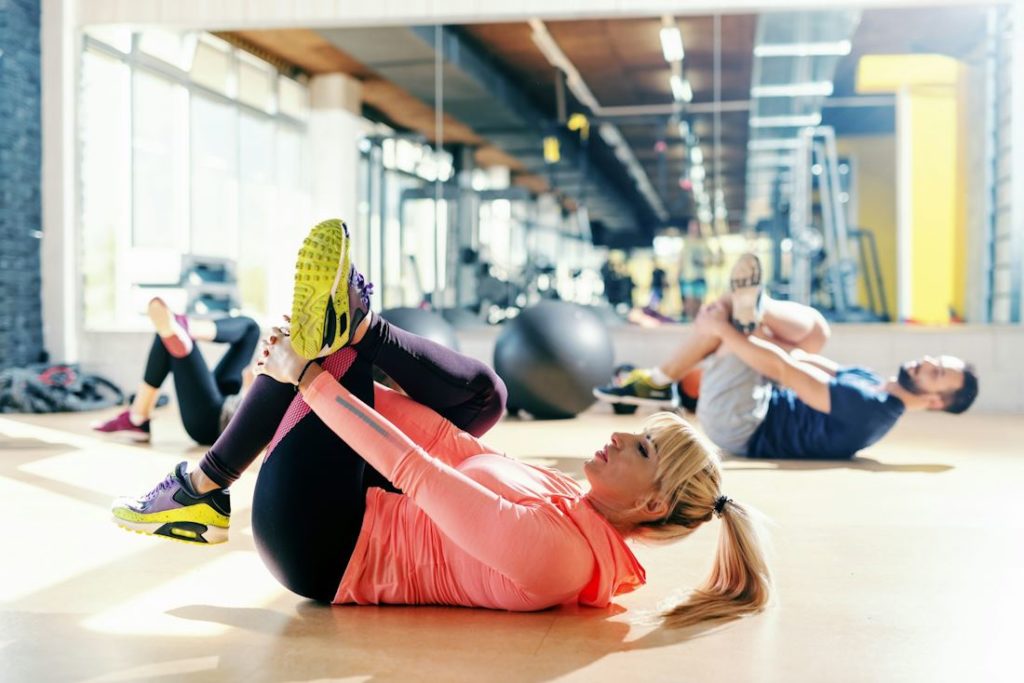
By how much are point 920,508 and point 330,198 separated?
19.1 feet

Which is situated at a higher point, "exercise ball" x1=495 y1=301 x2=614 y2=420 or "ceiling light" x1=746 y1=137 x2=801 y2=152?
"ceiling light" x1=746 y1=137 x2=801 y2=152

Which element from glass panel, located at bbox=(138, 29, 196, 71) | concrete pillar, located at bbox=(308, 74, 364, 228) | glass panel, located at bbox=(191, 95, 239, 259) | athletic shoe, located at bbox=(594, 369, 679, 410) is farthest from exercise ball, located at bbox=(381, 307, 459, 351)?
glass panel, located at bbox=(191, 95, 239, 259)

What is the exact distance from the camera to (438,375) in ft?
6.52

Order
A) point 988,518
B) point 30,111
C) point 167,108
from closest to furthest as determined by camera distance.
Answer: point 988,518
point 30,111
point 167,108

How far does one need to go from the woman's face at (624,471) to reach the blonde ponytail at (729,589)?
17 centimetres

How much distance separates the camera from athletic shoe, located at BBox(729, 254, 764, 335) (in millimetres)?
3631

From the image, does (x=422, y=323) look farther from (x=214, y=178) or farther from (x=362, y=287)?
(x=214, y=178)

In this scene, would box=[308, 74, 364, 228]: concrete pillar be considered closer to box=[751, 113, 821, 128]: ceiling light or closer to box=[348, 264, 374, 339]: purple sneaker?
box=[751, 113, 821, 128]: ceiling light

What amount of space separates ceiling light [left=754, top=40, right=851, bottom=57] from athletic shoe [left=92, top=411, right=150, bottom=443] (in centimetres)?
463

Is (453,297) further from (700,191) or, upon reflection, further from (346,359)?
(346,359)

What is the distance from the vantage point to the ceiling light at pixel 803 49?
6.74 meters

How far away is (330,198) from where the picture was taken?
8.03 metres

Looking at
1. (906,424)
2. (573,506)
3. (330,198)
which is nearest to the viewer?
(573,506)

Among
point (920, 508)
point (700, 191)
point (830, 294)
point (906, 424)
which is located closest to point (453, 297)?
point (700, 191)
